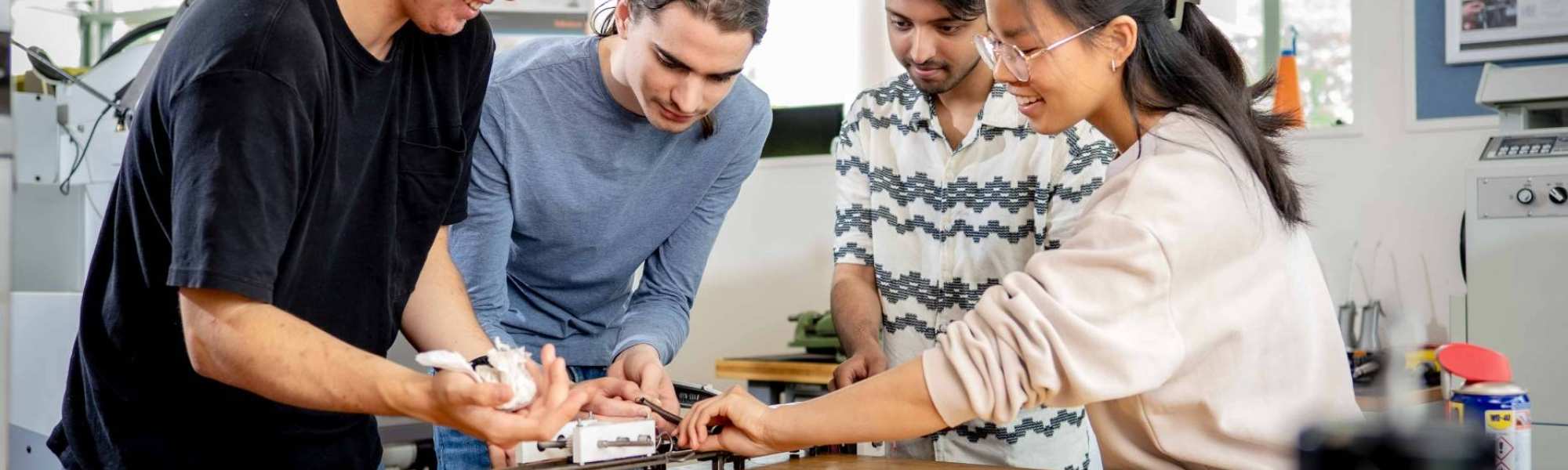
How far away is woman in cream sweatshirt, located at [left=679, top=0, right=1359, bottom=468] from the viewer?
1249mm

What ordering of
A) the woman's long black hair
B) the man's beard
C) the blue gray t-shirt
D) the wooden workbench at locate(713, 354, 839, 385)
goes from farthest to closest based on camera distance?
the wooden workbench at locate(713, 354, 839, 385)
the man's beard
the blue gray t-shirt
the woman's long black hair

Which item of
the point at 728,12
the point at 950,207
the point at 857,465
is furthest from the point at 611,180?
the point at 857,465

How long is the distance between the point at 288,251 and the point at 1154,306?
82 centimetres

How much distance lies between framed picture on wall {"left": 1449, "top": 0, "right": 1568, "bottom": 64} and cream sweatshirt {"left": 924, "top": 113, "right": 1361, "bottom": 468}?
2453mm

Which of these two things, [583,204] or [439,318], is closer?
[439,318]

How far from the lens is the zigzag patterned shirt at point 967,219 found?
193cm

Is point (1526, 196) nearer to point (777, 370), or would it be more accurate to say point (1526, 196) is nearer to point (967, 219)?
point (967, 219)

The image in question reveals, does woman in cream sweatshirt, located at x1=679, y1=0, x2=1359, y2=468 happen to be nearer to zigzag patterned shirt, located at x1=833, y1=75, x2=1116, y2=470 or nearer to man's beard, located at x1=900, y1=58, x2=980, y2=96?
zigzag patterned shirt, located at x1=833, y1=75, x2=1116, y2=470

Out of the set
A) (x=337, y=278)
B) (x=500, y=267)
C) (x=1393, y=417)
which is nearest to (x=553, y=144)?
(x=500, y=267)

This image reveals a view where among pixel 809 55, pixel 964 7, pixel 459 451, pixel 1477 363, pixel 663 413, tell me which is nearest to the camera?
pixel 1477 363

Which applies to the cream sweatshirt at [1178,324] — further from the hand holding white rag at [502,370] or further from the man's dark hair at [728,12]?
the man's dark hair at [728,12]

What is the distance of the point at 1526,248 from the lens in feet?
8.86

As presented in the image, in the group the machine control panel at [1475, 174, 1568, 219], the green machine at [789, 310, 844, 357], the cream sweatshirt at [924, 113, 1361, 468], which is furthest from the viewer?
the green machine at [789, 310, 844, 357]

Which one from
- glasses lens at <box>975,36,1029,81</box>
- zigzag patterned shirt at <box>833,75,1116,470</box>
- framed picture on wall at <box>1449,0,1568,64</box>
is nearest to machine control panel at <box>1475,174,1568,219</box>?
framed picture on wall at <box>1449,0,1568,64</box>
